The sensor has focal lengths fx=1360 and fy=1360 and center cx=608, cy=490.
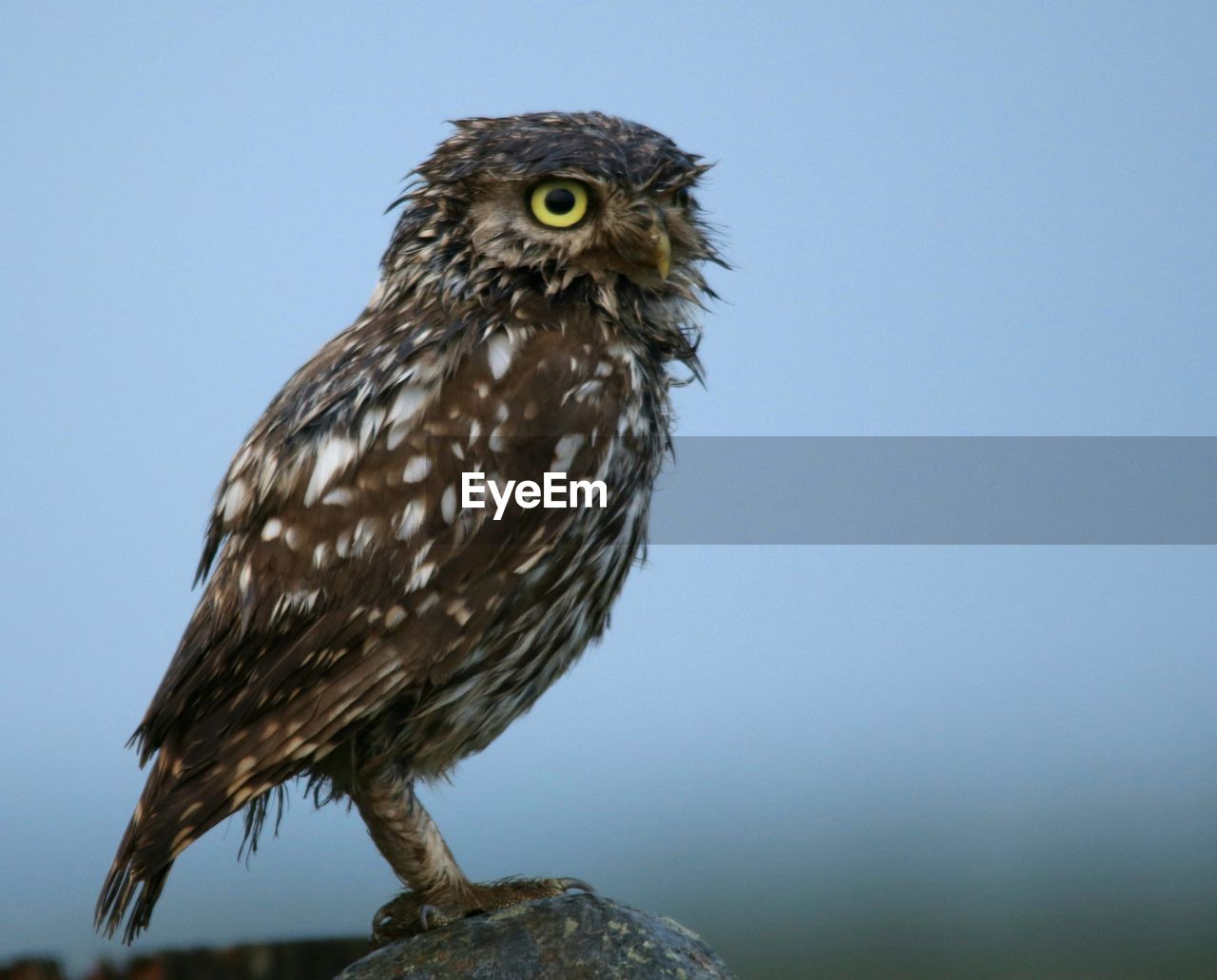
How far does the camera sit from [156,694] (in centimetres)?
242

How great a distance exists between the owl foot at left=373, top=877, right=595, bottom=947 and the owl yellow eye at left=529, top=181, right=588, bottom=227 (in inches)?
49.0

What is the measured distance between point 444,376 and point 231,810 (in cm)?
81

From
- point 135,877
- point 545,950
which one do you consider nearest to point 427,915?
point 545,950

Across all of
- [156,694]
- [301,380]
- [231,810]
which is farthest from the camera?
[301,380]

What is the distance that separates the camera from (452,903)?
2.54 m

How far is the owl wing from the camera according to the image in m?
2.25

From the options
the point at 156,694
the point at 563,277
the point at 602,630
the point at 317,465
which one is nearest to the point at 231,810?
the point at 156,694

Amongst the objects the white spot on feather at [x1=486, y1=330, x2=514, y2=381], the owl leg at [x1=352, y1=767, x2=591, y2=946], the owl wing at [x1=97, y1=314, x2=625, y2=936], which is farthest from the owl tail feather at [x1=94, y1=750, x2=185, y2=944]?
the white spot on feather at [x1=486, y1=330, x2=514, y2=381]

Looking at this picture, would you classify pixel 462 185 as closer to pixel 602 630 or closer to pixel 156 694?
pixel 602 630

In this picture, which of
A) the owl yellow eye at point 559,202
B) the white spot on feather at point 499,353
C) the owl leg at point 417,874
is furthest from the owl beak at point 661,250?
the owl leg at point 417,874

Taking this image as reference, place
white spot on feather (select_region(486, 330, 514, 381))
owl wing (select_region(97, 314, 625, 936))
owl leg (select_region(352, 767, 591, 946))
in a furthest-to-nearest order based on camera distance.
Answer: owl leg (select_region(352, 767, 591, 946)) < white spot on feather (select_region(486, 330, 514, 381)) < owl wing (select_region(97, 314, 625, 936))

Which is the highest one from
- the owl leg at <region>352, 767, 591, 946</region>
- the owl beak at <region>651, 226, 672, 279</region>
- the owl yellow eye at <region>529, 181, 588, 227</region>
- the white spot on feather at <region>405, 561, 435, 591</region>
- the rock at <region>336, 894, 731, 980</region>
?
the owl yellow eye at <region>529, 181, 588, 227</region>

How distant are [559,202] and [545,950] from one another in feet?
4.45

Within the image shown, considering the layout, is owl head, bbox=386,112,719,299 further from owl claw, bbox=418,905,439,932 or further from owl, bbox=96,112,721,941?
owl claw, bbox=418,905,439,932
